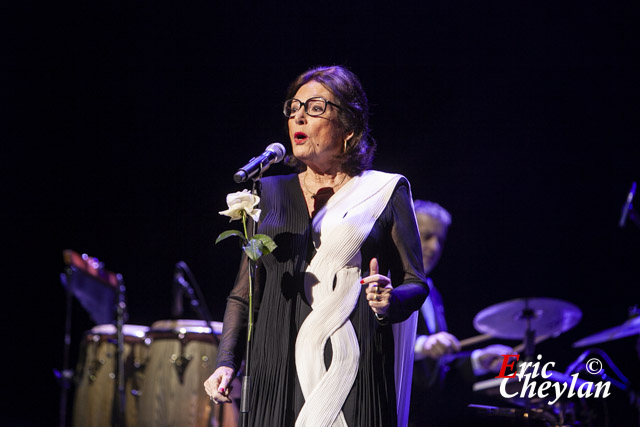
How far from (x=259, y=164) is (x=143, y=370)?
285 cm

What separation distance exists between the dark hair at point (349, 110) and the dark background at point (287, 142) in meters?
2.30

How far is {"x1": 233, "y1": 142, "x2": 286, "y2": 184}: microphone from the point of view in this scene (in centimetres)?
176

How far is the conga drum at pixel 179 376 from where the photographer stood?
397 cm

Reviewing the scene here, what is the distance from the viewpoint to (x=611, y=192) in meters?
4.71

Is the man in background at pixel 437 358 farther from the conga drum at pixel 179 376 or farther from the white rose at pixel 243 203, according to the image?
the white rose at pixel 243 203

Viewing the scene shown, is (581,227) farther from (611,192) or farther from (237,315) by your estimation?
(237,315)

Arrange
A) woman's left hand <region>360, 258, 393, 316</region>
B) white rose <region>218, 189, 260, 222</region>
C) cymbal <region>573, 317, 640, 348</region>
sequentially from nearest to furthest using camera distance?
1. woman's left hand <region>360, 258, 393, 316</region>
2. white rose <region>218, 189, 260, 222</region>
3. cymbal <region>573, 317, 640, 348</region>

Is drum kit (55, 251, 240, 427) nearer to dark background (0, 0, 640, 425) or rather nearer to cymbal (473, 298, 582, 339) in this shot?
dark background (0, 0, 640, 425)

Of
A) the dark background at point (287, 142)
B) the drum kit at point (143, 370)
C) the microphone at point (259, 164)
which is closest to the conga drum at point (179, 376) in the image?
the drum kit at point (143, 370)

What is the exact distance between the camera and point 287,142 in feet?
14.1

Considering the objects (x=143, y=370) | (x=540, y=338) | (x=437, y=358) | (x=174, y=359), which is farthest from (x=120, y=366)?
(x=540, y=338)

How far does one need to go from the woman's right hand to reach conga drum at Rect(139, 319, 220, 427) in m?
2.24

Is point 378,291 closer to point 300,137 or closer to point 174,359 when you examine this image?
point 300,137

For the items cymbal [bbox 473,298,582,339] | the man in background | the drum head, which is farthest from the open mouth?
the drum head
